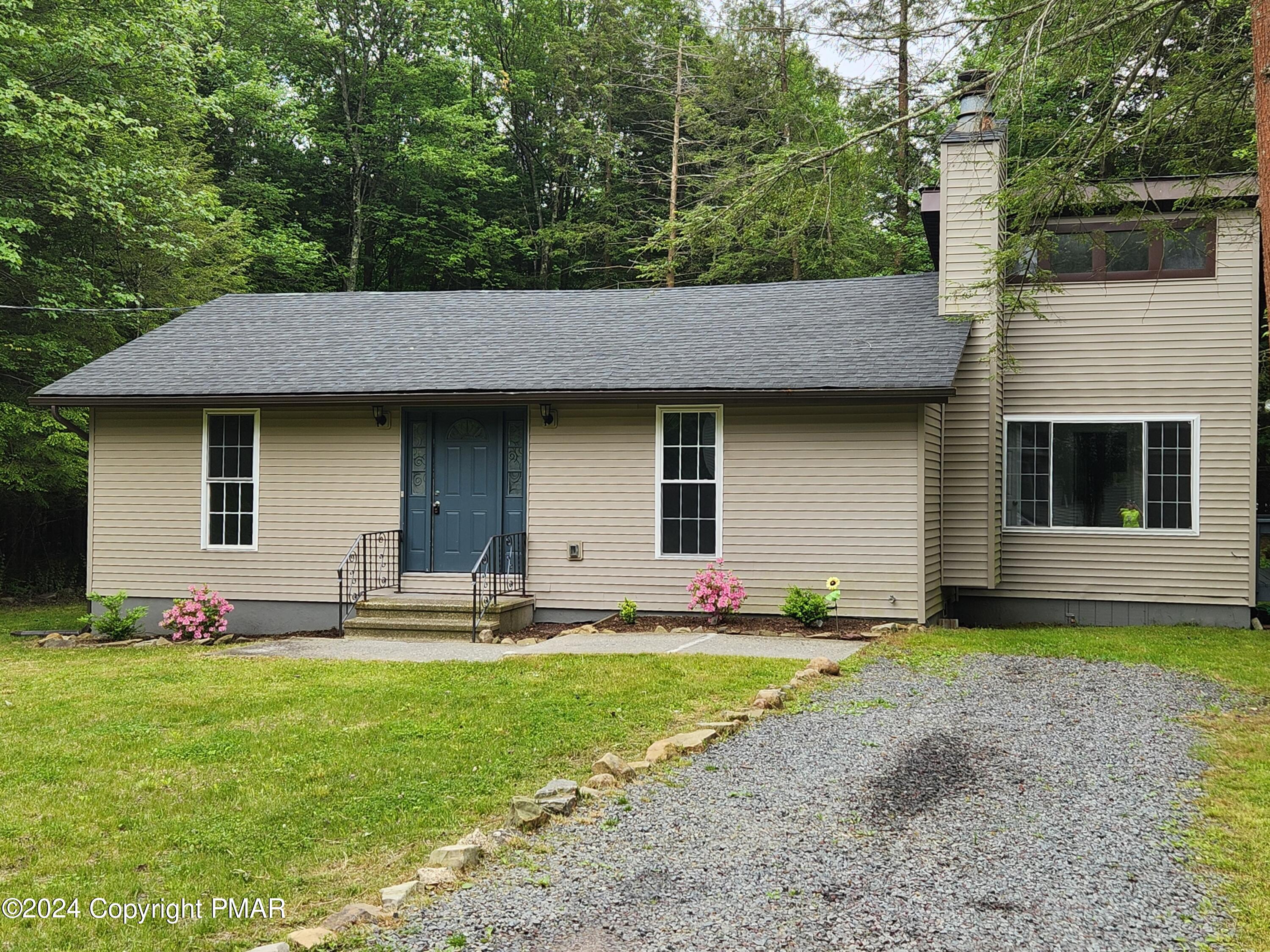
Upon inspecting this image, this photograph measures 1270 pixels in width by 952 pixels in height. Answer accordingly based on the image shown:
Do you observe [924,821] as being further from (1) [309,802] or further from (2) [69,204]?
(2) [69,204]

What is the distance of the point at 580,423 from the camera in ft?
38.2

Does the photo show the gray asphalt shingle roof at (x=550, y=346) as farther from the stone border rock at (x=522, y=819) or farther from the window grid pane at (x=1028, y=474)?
the stone border rock at (x=522, y=819)

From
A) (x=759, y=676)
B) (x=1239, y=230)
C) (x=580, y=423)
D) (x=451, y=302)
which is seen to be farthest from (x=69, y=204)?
(x=1239, y=230)

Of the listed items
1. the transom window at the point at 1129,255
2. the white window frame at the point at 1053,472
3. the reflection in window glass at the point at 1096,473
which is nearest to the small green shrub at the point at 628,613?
the white window frame at the point at 1053,472

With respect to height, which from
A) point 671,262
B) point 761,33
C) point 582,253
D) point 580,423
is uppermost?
point 582,253

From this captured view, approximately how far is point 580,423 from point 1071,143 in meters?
5.71

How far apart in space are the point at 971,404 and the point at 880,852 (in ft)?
28.5

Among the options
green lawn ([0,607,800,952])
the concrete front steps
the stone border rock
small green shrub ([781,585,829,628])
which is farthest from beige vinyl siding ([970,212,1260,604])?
the stone border rock

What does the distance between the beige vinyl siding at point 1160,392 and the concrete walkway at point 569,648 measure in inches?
157

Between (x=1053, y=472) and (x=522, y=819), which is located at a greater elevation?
(x=1053, y=472)

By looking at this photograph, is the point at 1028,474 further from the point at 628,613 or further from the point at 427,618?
the point at 427,618

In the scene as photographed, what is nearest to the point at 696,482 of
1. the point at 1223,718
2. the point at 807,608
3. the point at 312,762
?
the point at 807,608

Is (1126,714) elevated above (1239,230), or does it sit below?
below

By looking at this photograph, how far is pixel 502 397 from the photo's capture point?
11422 mm
